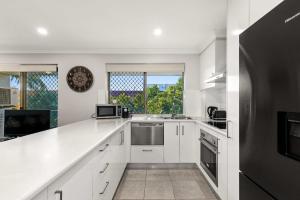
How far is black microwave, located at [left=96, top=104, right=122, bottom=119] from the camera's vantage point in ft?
13.6

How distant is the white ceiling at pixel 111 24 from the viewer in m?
2.47

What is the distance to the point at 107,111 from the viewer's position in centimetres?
424

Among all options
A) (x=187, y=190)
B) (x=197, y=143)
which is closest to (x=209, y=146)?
(x=187, y=190)

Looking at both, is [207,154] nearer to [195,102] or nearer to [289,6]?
[195,102]

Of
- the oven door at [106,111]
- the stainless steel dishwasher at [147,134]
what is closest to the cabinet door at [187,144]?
the stainless steel dishwasher at [147,134]

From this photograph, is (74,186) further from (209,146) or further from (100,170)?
(209,146)

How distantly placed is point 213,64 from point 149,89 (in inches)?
65.7

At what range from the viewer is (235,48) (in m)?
1.80

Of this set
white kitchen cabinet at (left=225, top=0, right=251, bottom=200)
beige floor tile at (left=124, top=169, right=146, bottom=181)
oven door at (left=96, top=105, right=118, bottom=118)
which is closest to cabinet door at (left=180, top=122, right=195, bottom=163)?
beige floor tile at (left=124, top=169, right=146, bottom=181)

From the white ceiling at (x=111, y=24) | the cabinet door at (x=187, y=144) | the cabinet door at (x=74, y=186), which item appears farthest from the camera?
the cabinet door at (x=187, y=144)

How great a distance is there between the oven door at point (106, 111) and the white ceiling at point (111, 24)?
1167mm

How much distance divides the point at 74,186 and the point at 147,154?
2.84 meters

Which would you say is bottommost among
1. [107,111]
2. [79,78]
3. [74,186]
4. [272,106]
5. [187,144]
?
[187,144]

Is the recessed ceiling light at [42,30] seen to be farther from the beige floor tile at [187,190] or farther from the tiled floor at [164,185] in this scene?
the beige floor tile at [187,190]
